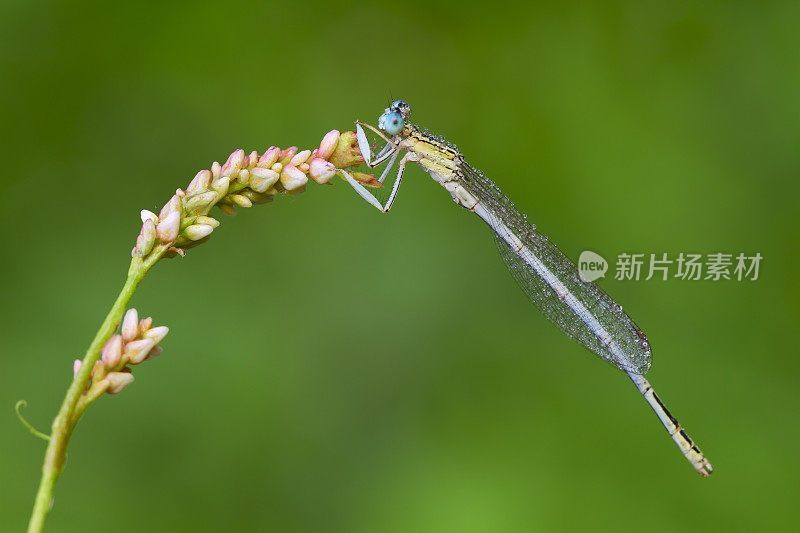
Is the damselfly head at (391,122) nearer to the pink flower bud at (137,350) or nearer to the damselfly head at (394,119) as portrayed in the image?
the damselfly head at (394,119)

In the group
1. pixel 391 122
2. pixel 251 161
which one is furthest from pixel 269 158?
pixel 391 122

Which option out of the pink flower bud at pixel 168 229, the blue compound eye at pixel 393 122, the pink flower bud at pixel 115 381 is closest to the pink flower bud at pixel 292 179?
the pink flower bud at pixel 168 229

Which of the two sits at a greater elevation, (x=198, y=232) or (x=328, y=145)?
(x=328, y=145)

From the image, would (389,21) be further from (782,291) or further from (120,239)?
(782,291)

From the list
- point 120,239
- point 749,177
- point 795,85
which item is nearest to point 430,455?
point 120,239

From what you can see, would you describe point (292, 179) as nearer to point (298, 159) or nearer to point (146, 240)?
point (298, 159)

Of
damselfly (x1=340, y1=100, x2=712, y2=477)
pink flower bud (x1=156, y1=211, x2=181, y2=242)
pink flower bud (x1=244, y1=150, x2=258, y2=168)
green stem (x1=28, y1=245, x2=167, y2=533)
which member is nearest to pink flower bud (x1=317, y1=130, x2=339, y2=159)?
pink flower bud (x1=244, y1=150, x2=258, y2=168)
